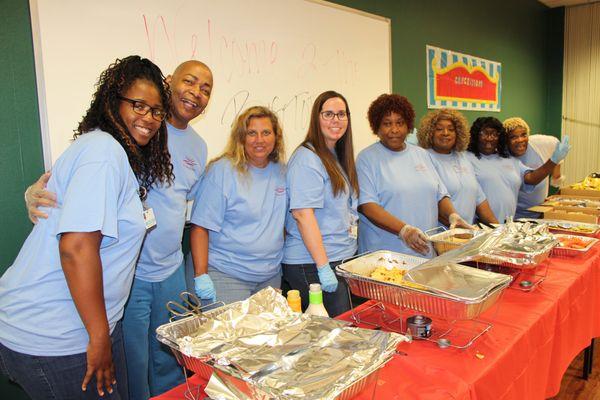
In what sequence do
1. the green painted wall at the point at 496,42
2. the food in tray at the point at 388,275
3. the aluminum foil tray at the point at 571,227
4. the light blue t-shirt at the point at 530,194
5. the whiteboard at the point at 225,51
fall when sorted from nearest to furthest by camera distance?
the food in tray at the point at 388,275 → the whiteboard at the point at 225,51 → the aluminum foil tray at the point at 571,227 → the light blue t-shirt at the point at 530,194 → the green painted wall at the point at 496,42

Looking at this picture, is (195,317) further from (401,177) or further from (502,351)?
(401,177)

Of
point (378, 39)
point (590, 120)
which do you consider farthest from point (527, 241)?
point (590, 120)

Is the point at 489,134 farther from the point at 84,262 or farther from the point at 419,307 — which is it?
the point at 84,262

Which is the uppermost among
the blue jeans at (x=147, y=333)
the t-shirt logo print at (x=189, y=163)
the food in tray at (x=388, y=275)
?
the t-shirt logo print at (x=189, y=163)

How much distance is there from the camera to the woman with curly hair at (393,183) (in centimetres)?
205

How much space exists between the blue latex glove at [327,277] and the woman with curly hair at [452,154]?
1.11 metres

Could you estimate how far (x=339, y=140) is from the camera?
1.87m

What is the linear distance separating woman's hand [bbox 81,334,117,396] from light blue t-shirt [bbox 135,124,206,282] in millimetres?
500

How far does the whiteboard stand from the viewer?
5.24ft

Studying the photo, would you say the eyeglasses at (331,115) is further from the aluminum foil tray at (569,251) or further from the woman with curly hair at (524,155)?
the woman with curly hair at (524,155)

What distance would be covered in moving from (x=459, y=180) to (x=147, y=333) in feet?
6.04

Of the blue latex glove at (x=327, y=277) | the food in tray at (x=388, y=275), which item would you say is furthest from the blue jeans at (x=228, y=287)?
the food in tray at (x=388, y=275)

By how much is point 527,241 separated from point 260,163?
111cm

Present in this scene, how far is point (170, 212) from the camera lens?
1505 millimetres
